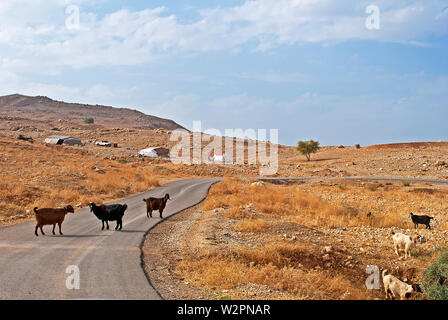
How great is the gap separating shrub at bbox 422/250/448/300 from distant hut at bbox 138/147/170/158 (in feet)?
221

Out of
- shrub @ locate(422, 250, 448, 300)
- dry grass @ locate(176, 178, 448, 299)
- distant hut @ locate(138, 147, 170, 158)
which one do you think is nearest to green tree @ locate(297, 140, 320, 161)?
distant hut @ locate(138, 147, 170, 158)

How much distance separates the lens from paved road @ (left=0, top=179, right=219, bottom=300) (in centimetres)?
842

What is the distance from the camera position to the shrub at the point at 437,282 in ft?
34.0

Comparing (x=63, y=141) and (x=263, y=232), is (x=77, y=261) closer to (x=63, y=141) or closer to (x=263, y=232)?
(x=263, y=232)

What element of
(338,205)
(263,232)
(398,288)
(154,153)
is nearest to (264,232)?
(263,232)

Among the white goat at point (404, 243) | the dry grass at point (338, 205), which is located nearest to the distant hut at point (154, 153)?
the dry grass at point (338, 205)

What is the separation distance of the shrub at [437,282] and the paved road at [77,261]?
23.7 feet

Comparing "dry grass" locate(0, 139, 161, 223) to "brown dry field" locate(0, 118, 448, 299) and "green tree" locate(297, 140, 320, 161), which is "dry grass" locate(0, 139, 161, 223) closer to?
"brown dry field" locate(0, 118, 448, 299)

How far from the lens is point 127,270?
10.3m

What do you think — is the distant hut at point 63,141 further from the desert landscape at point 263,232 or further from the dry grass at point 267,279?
the dry grass at point 267,279

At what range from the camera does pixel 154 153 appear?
256 feet

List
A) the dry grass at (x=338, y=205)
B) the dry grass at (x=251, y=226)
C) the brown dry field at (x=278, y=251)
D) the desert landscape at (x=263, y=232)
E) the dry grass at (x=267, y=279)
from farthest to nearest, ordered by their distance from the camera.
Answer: the dry grass at (x=338, y=205) < the dry grass at (x=251, y=226) < the desert landscape at (x=263, y=232) < the brown dry field at (x=278, y=251) < the dry grass at (x=267, y=279)

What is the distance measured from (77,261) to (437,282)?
967 centimetres

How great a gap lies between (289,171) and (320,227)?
1725 inches
